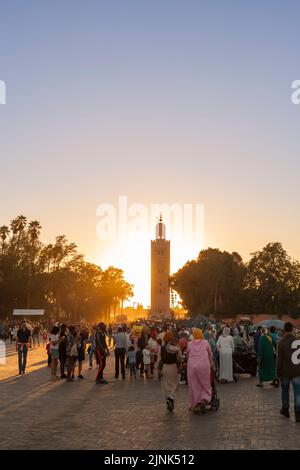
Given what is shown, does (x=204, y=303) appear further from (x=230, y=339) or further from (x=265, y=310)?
(x=230, y=339)

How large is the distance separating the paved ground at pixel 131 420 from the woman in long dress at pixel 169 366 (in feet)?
1.61

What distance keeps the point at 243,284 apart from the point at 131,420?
7975 centimetres

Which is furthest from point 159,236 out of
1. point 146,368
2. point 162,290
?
point 146,368

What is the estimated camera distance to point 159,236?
18262cm

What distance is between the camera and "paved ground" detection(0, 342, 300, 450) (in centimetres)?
920

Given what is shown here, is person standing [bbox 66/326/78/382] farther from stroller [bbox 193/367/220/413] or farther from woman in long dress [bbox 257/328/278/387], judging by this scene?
stroller [bbox 193/367/220/413]

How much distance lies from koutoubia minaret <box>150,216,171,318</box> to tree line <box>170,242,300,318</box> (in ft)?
204

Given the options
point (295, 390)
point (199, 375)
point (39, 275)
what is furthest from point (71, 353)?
point (39, 275)

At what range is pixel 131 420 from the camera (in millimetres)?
11461

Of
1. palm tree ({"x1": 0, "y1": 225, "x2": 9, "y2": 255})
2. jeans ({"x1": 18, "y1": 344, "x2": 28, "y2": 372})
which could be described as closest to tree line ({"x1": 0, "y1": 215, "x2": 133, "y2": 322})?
palm tree ({"x1": 0, "y1": 225, "x2": 9, "y2": 255})

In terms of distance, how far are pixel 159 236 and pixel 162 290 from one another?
25634 millimetres

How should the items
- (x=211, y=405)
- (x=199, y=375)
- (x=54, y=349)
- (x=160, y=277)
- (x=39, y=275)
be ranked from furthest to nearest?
1. (x=160, y=277)
2. (x=39, y=275)
3. (x=54, y=349)
4. (x=211, y=405)
5. (x=199, y=375)

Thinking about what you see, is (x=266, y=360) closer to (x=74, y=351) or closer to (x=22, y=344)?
(x=74, y=351)

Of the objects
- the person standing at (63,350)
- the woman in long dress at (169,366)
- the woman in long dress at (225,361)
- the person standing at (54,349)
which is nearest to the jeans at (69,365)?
the person standing at (54,349)
